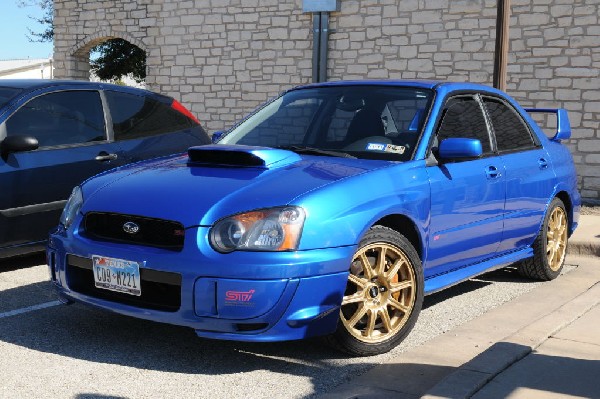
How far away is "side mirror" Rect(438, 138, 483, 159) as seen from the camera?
5.23 m

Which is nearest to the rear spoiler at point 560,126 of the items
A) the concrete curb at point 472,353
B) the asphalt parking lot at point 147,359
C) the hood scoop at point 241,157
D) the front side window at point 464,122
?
the front side window at point 464,122

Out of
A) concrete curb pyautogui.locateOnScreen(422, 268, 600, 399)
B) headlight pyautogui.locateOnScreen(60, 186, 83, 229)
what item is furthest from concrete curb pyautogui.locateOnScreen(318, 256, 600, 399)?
headlight pyautogui.locateOnScreen(60, 186, 83, 229)

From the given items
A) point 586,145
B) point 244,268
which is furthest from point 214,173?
point 586,145

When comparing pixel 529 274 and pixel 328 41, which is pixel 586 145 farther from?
pixel 529 274

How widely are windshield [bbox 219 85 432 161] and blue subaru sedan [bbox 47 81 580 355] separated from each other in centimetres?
1

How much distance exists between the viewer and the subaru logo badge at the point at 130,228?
4441 millimetres

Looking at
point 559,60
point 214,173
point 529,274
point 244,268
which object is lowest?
point 529,274

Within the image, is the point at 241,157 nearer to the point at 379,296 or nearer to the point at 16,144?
the point at 379,296

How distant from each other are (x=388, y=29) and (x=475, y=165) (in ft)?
33.1

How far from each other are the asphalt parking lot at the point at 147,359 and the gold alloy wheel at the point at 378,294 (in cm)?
18

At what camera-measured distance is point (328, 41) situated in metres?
16.2

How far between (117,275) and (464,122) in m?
2.69

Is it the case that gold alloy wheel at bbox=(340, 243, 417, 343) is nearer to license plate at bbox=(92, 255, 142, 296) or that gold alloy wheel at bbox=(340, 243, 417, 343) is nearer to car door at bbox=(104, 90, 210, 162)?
license plate at bbox=(92, 255, 142, 296)

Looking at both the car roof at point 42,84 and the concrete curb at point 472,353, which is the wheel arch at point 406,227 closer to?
the concrete curb at point 472,353
